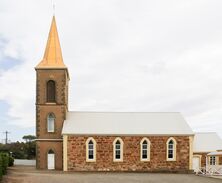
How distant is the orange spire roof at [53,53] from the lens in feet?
132

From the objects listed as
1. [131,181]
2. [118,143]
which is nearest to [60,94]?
[118,143]

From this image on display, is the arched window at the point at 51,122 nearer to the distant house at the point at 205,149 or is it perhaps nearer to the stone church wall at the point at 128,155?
the stone church wall at the point at 128,155

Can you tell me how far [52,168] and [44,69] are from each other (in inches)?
431

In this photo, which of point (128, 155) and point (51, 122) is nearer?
point (128, 155)

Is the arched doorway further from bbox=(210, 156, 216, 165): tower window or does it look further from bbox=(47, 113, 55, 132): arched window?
bbox=(210, 156, 216, 165): tower window

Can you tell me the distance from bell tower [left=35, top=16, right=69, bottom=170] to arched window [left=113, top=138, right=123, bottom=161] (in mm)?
5853

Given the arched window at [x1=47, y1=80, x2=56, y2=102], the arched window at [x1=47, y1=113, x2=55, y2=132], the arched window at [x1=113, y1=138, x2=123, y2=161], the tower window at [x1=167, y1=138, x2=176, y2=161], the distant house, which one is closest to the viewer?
the arched window at [x1=113, y1=138, x2=123, y2=161]

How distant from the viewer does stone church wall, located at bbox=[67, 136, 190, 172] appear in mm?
37625

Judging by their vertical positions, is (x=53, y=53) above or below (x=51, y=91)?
above

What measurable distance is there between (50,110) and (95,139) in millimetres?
6134

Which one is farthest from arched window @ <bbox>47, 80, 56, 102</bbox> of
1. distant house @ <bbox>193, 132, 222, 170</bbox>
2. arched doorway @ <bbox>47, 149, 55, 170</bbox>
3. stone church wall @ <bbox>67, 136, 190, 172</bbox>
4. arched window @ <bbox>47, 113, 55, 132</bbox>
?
distant house @ <bbox>193, 132, 222, 170</bbox>

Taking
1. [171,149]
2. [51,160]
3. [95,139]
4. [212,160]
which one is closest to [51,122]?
[51,160]

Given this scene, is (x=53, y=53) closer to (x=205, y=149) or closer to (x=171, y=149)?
(x=171, y=149)

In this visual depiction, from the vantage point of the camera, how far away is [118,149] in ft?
125
